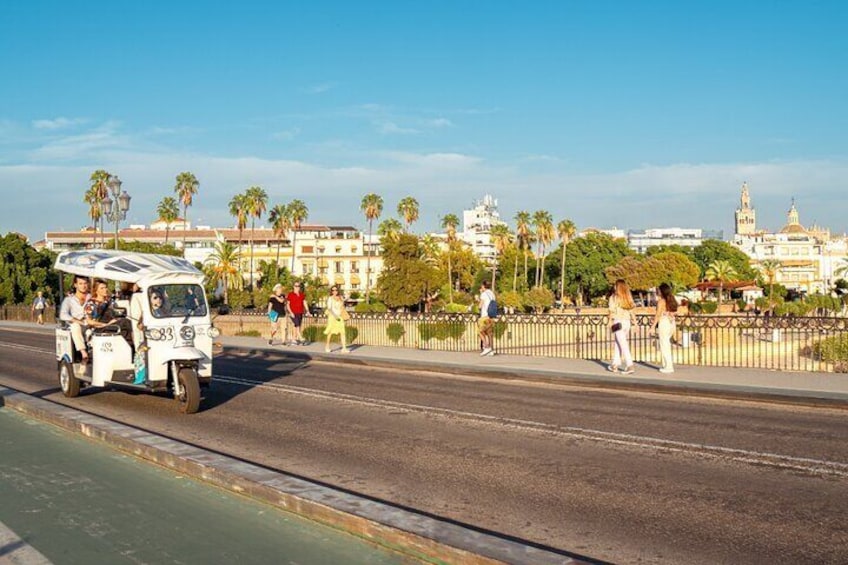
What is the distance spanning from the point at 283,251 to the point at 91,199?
39069mm

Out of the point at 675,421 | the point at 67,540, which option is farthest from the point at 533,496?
the point at 675,421

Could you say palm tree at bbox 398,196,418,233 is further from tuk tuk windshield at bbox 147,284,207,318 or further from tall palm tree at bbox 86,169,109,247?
tuk tuk windshield at bbox 147,284,207,318

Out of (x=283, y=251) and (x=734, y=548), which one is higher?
(x=283, y=251)

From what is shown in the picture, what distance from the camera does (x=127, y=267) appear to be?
584 inches

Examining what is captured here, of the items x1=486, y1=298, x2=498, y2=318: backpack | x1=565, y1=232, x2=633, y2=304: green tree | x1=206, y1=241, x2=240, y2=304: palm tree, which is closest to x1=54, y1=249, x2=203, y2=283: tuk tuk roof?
x1=486, y1=298, x2=498, y2=318: backpack

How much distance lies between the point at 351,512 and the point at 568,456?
4.05 m

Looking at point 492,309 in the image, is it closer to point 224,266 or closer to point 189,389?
point 189,389

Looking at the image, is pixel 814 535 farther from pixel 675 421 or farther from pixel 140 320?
pixel 140 320

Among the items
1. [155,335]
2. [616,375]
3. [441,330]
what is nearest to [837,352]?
[616,375]

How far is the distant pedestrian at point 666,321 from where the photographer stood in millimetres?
19281

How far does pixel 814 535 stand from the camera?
675 cm

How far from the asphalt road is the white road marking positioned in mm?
28

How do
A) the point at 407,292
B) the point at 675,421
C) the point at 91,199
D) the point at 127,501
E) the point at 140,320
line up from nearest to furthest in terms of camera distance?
1. the point at 127,501
2. the point at 675,421
3. the point at 140,320
4. the point at 407,292
5. the point at 91,199

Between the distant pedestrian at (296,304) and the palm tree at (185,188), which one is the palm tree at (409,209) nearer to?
the palm tree at (185,188)
